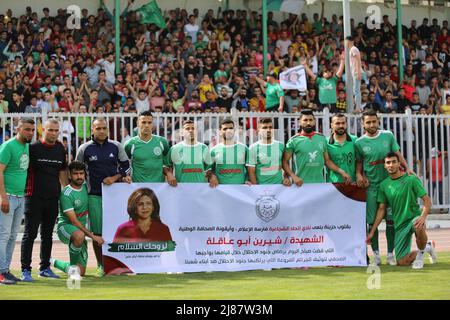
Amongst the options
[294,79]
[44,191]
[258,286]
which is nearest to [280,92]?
[294,79]

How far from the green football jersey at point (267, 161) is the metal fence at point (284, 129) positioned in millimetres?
5368

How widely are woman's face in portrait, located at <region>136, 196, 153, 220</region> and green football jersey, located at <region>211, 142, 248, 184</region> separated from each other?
1.37 metres

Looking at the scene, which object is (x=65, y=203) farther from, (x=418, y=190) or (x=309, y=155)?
(x=418, y=190)

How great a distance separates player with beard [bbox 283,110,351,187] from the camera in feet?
48.4

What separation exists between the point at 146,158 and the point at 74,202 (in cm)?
130

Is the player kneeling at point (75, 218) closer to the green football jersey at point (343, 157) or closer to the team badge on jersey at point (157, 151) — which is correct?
the team badge on jersey at point (157, 151)

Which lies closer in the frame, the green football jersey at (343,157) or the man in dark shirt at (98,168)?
the man in dark shirt at (98,168)

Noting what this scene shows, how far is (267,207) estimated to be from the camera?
46.8ft

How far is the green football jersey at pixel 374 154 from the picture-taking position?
14.9 metres

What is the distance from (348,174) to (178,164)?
2595 mm

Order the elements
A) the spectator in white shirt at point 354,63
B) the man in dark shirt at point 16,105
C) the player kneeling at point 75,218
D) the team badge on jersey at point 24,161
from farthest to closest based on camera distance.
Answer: the man in dark shirt at point 16,105, the spectator in white shirt at point 354,63, the player kneeling at point 75,218, the team badge on jersey at point 24,161

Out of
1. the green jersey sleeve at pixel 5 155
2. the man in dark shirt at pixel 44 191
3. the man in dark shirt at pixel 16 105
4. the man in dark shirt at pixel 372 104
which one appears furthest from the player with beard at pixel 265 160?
the man in dark shirt at pixel 372 104

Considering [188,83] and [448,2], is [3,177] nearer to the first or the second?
[188,83]

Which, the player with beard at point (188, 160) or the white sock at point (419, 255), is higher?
the player with beard at point (188, 160)
